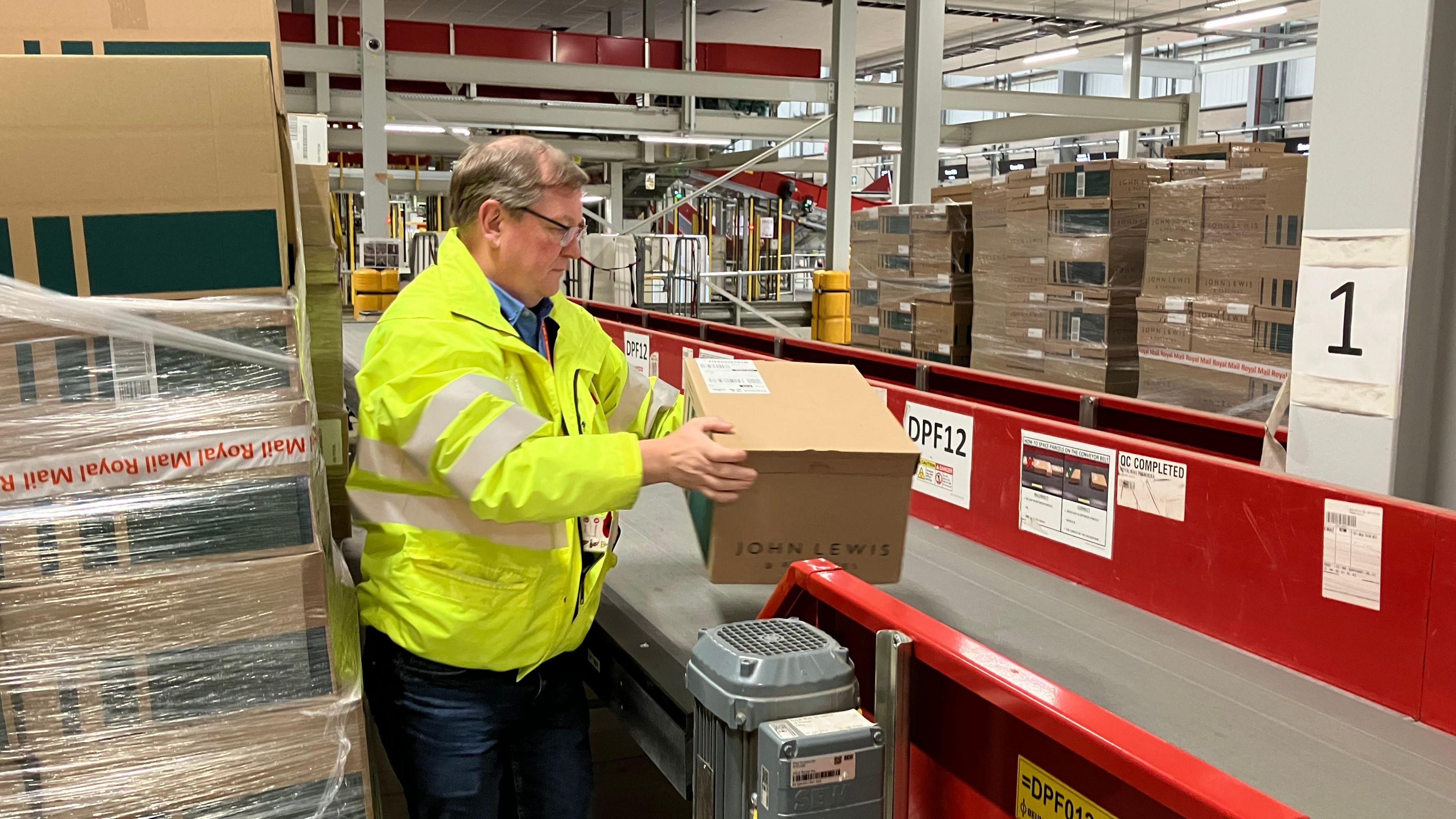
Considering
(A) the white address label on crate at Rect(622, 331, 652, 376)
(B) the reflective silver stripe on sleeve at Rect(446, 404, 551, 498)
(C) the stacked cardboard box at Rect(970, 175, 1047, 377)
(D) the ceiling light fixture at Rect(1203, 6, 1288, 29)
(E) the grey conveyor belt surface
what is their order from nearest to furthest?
(E) the grey conveyor belt surface < (B) the reflective silver stripe on sleeve at Rect(446, 404, 551, 498) < (A) the white address label on crate at Rect(622, 331, 652, 376) < (C) the stacked cardboard box at Rect(970, 175, 1047, 377) < (D) the ceiling light fixture at Rect(1203, 6, 1288, 29)

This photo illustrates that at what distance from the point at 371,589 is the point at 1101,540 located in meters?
1.63

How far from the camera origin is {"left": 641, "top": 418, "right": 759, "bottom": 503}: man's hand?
179 centimetres

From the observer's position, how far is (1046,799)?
4.51 feet

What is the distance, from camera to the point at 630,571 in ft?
8.52

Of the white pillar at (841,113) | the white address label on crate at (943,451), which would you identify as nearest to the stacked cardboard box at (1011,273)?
the white address label on crate at (943,451)

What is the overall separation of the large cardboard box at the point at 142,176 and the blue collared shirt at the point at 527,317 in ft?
1.25

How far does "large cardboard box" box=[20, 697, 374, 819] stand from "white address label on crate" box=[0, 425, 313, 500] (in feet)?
1.37

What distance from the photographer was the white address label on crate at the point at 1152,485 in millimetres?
2268

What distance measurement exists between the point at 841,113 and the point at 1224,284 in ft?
17.0

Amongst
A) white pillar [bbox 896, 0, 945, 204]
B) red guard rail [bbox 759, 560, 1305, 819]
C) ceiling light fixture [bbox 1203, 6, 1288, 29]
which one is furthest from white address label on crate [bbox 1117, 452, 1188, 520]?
ceiling light fixture [bbox 1203, 6, 1288, 29]

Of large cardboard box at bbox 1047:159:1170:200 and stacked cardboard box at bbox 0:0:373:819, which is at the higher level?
large cardboard box at bbox 1047:159:1170:200

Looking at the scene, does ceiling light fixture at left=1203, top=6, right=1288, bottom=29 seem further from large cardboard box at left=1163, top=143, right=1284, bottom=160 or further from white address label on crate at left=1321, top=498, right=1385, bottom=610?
white address label on crate at left=1321, top=498, right=1385, bottom=610

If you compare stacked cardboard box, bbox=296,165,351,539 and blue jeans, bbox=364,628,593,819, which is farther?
stacked cardboard box, bbox=296,165,351,539

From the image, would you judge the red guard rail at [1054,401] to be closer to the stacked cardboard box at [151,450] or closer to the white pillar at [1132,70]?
the stacked cardboard box at [151,450]
